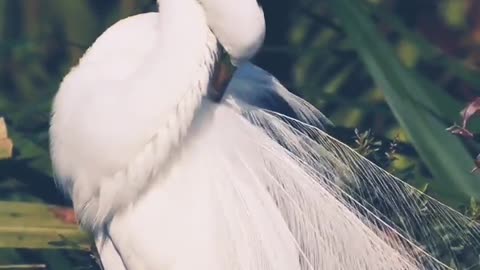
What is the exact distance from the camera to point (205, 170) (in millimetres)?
1143

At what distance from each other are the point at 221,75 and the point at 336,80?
65cm

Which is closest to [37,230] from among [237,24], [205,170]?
[205,170]

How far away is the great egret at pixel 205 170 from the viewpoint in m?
1.09

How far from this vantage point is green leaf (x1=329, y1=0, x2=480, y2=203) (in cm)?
139

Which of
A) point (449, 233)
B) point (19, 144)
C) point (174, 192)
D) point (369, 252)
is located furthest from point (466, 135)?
point (19, 144)

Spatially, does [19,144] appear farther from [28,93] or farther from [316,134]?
[316,134]

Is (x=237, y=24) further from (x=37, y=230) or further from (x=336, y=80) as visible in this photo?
(x=336, y=80)

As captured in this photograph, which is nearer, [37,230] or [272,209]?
[272,209]

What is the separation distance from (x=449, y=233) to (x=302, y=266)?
0.64 feet

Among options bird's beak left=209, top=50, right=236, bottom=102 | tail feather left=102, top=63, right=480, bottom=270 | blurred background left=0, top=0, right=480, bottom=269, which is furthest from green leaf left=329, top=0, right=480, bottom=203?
bird's beak left=209, top=50, right=236, bottom=102

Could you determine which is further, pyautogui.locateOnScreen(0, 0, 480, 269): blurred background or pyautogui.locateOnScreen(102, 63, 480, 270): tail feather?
pyautogui.locateOnScreen(0, 0, 480, 269): blurred background

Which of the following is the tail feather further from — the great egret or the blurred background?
the blurred background

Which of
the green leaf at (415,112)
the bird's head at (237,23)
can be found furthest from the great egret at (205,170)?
the green leaf at (415,112)

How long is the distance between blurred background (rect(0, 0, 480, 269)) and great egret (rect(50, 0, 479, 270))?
0.20 m
